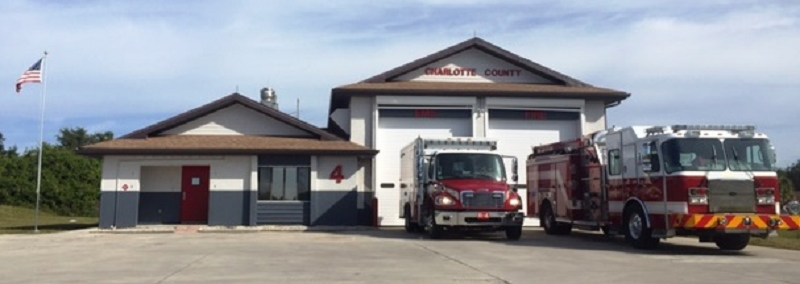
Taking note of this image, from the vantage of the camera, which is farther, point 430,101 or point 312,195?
point 430,101

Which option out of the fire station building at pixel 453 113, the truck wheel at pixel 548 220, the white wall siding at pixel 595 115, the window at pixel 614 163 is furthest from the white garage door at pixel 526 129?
the window at pixel 614 163

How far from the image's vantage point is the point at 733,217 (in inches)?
609

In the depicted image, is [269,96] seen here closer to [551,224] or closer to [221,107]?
[221,107]

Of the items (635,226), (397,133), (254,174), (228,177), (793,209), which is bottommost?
(635,226)

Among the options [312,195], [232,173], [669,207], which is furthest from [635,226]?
[232,173]

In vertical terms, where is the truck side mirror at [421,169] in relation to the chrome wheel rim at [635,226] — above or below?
above

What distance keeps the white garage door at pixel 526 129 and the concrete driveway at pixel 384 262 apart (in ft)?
32.2

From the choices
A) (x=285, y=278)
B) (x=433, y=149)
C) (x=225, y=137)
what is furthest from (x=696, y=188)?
(x=225, y=137)

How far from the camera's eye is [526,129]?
30.3 metres

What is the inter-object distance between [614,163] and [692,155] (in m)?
2.68

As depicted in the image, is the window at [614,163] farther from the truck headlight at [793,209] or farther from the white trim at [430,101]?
the white trim at [430,101]

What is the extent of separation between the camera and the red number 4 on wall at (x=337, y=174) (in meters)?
28.2

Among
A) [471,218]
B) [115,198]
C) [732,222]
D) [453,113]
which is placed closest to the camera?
[732,222]

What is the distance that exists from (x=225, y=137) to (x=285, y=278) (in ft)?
61.1
